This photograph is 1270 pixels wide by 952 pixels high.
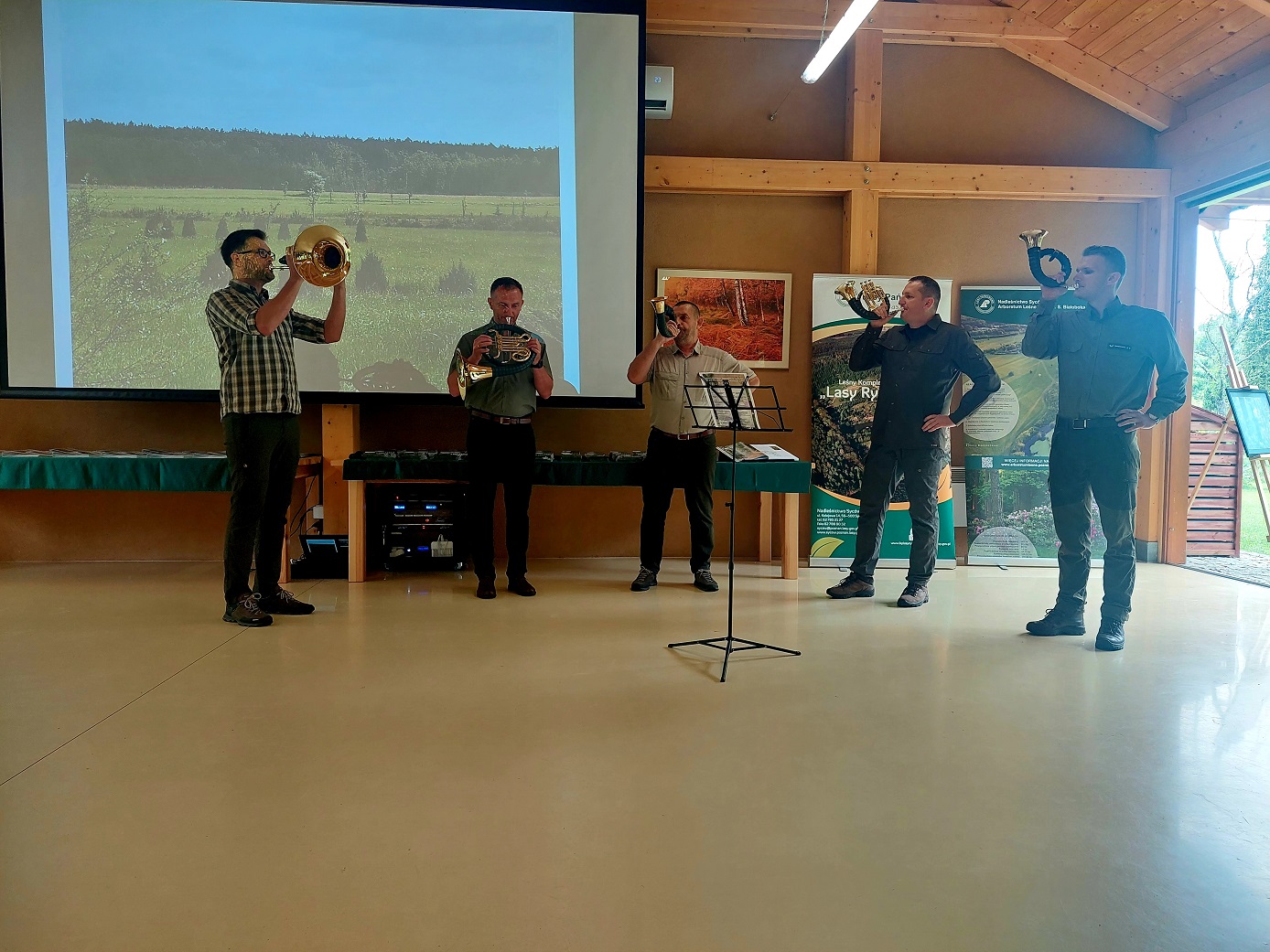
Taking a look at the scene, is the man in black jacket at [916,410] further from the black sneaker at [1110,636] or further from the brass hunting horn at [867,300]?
the black sneaker at [1110,636]

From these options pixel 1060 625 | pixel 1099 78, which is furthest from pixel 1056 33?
pixel 1060 625

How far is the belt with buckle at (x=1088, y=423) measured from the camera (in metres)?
3.87

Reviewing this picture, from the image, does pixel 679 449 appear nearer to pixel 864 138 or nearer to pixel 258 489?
pixel 258 489

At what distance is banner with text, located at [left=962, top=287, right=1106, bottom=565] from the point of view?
237 inches

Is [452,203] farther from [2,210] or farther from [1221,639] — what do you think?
[1221,639]

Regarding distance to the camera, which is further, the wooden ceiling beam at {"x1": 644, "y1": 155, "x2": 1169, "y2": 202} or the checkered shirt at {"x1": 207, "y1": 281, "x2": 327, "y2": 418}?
the wooden ceiling beam at {"x1": 644, "y1": 155, "x2": 1169, "y2": 202}

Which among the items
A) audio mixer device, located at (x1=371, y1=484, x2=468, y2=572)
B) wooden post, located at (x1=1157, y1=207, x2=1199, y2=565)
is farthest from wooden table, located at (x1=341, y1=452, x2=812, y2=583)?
wooden post, located at (x1=1157, y1=207, x2=1199, y2=565)

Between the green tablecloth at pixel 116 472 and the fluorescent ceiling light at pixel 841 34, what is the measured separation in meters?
4.39

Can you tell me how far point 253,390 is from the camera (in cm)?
394

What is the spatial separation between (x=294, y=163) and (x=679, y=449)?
313 cm

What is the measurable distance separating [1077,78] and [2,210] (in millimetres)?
7429

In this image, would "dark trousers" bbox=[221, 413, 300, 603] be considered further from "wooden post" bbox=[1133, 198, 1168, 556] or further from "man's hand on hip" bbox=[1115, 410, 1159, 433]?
"wooden post" bbox=[1133, 198, 1168, 556]

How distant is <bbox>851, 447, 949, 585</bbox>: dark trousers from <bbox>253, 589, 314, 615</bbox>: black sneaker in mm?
3096

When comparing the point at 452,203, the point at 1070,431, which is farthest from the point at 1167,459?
the point at 452,203
